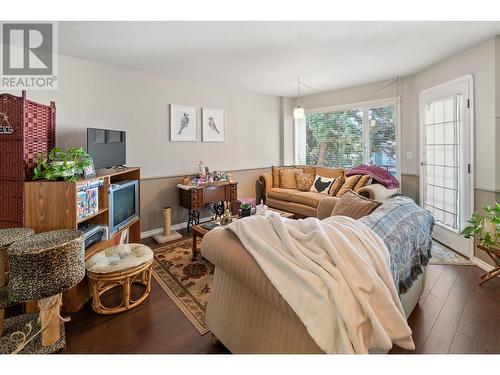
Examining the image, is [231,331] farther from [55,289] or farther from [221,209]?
[221,209]

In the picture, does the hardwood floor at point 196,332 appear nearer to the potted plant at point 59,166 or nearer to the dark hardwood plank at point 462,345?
the dark hardwood plank at point 462,345

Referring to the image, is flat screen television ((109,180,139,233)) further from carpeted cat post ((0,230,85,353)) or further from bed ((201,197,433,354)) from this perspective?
bed ((201,197,433,354))

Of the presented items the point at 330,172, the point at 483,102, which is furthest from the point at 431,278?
the point at 330,172

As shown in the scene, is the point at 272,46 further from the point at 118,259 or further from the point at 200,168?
the point at 118,259

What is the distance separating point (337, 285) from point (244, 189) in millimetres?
4118

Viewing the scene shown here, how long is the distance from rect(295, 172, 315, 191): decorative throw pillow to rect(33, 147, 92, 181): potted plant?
3.53m

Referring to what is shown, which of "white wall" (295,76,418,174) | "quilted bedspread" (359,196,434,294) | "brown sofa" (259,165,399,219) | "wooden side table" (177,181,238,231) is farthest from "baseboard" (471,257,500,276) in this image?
"wooden side table" (177,181,238,231)

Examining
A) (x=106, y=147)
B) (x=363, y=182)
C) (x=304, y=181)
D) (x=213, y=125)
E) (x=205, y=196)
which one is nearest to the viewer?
(x=106, y=147)

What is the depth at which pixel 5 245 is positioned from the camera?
5.51ft

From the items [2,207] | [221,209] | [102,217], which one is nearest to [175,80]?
[221,209]

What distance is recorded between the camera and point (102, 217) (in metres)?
2.50

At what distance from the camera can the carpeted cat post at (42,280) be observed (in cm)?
149

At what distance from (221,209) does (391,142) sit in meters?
3.12

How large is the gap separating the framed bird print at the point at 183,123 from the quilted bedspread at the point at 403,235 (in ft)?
10.5
